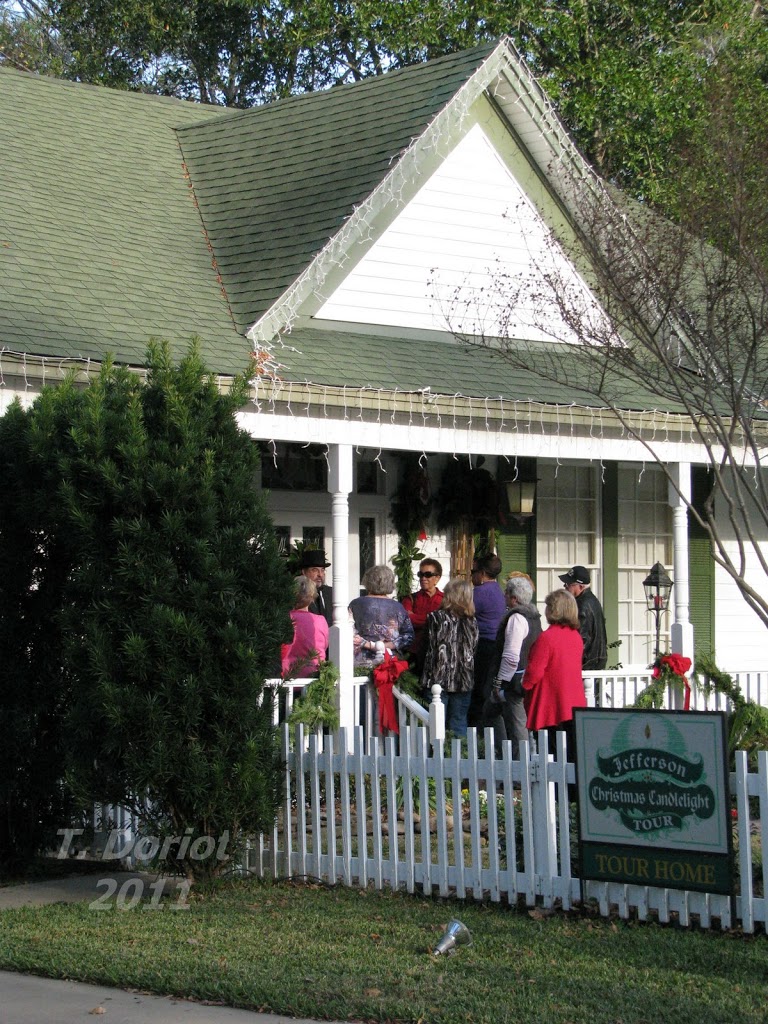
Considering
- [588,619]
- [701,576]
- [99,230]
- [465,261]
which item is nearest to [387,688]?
[588,619]

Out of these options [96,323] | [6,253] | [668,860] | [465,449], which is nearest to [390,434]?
[465,449]

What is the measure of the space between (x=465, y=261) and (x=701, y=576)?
15.7 ft

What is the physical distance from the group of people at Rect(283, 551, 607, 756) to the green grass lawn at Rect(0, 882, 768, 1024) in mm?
2624

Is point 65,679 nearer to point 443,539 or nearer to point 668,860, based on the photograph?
point 668,860

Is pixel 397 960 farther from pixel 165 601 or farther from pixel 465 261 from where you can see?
pixel 465 261

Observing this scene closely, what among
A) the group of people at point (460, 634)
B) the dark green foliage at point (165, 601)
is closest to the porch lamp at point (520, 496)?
the group of people at point (460, 634)

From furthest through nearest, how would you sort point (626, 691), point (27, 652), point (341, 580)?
point (626, 691) → point (341, 580) → point (27, 652)

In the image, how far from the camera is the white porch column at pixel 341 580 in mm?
10523

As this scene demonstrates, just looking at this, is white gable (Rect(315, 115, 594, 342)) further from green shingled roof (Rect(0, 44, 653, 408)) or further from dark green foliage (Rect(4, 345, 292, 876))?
dark green foliage (Rect(4, 345, 292, 876))

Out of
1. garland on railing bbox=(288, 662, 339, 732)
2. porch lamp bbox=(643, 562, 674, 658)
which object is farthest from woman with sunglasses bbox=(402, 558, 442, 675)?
porch lamp bbox=(643, 562, 674, 658)

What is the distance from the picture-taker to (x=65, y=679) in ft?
27.3

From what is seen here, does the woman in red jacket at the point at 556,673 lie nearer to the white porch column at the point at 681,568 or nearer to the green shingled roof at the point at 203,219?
the green shingled roof at the point at 203,219

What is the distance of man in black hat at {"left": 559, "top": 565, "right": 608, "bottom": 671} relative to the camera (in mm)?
11336

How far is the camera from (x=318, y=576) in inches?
453
